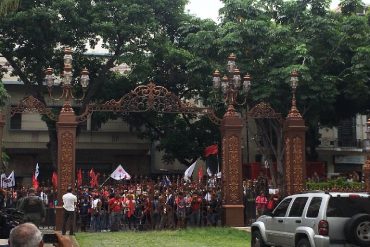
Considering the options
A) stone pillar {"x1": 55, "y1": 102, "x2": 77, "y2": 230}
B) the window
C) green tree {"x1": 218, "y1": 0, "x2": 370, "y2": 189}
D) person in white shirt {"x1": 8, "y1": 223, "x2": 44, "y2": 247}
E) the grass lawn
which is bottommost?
the grass lawn

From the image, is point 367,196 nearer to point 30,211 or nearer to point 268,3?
point 30,211

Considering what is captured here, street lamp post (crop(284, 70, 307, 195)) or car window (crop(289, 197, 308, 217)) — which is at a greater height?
street lamp post (crop(284, 70, 307, 195))

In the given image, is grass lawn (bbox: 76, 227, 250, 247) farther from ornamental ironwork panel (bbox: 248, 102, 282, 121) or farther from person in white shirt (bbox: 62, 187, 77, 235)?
ornamental ironwork panel (bbox: 248, 102, 282, 121)

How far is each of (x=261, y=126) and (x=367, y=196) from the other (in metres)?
16.8

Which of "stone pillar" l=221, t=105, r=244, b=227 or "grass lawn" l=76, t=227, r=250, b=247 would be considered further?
"stone pillar" l=221, t=105, r=244, b=227

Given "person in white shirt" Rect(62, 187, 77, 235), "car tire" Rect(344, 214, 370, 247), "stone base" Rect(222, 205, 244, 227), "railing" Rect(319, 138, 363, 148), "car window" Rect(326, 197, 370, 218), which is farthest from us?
"railing" Rect(319, 138, 363, 148)

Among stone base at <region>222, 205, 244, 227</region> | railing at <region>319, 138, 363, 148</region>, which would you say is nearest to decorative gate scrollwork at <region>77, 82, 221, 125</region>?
stone base at <region>222, 205, 244, 227</region>

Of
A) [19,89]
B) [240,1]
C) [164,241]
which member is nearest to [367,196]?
[164,241]

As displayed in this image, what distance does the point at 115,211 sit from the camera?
2188cm

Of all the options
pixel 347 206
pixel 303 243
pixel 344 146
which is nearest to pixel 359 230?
pixel 347 206

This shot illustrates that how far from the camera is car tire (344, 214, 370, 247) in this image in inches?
427

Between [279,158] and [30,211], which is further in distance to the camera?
[279,158]

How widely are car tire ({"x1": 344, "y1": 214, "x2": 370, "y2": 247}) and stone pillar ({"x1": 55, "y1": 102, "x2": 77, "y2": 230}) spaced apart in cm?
1201

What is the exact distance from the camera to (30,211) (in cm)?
1342
